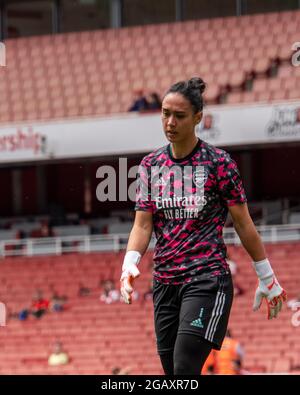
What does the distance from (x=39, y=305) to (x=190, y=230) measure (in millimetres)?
16769

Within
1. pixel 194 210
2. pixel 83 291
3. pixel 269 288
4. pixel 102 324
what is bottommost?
pixel 102 324

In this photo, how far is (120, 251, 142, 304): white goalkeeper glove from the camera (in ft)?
20.6

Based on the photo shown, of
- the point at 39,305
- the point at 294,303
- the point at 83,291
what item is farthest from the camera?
the point at 83,291

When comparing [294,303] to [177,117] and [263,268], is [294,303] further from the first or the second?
[177,117]

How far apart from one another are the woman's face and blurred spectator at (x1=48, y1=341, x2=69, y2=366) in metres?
14.1

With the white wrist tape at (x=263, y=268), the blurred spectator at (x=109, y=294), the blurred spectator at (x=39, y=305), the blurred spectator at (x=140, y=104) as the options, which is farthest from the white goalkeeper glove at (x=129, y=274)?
the blurred spectator at (x=140, y=104)

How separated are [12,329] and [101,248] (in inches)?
139

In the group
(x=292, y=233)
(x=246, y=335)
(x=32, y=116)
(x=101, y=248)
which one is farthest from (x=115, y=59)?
(x=246, y=335)

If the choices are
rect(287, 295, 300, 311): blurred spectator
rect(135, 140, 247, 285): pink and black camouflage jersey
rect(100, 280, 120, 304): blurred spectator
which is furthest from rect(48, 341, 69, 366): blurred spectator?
rect(135, 140, 247, 285): pink and black camouflage jersey

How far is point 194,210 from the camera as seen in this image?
6.39 meters

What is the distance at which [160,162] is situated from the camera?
652 centimetres

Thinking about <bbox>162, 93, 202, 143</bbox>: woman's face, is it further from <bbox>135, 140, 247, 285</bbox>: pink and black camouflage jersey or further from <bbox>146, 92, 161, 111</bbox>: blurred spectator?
<bbox>146, 92, 161, 111</bbox>: blurred spectator

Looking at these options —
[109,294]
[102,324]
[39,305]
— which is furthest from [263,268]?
[39,305]

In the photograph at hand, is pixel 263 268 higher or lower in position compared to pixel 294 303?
higher
